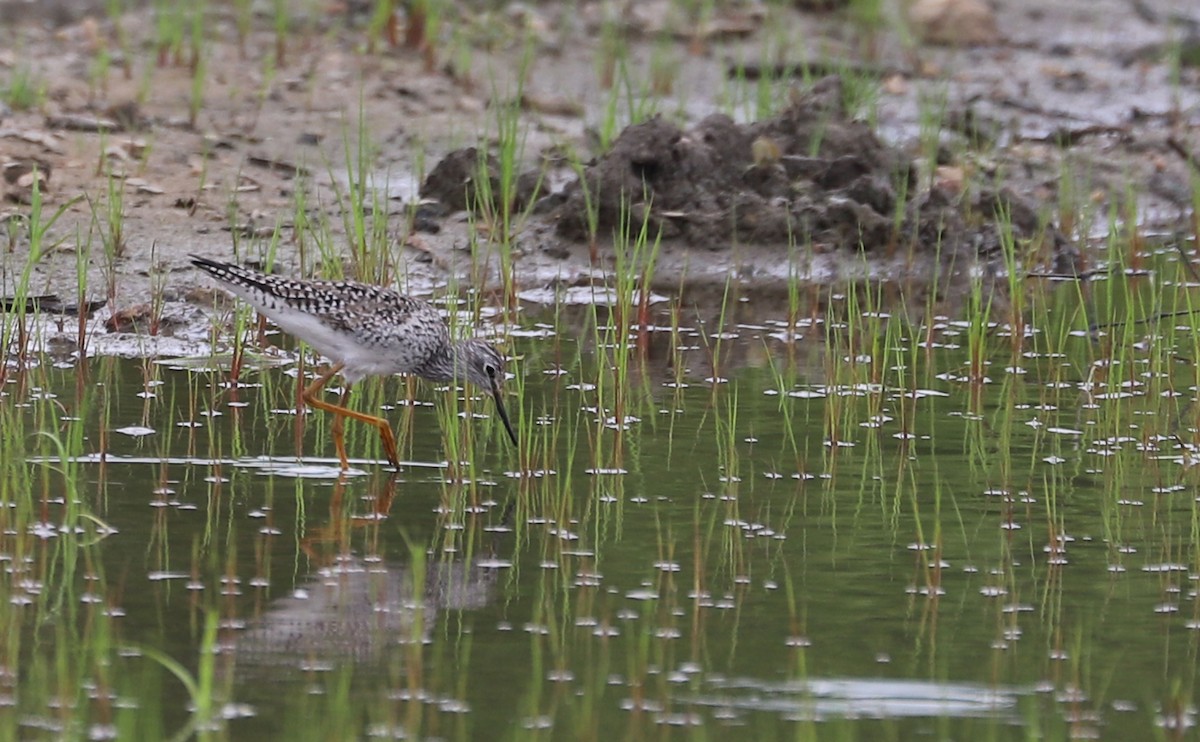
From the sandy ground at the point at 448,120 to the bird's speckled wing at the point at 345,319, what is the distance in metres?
1.14

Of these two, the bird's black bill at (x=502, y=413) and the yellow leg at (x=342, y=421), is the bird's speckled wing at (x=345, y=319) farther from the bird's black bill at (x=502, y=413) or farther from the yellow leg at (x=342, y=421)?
the bird's black bill at (x=502, y=413)

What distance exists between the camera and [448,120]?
12.6 metres

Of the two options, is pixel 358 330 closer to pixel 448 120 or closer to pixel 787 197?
pixel 787 197

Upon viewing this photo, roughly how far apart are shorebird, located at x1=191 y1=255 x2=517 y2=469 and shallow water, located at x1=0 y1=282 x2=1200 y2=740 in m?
0.21

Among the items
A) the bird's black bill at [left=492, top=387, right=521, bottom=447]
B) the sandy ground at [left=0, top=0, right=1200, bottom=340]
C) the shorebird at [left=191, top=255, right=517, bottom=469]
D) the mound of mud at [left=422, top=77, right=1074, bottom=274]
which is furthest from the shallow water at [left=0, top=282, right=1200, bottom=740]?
the mound of mud at [left=422, top=77, right=1074, bottom=274]

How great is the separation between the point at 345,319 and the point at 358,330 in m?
0.06

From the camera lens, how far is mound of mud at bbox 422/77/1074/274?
10.6 m

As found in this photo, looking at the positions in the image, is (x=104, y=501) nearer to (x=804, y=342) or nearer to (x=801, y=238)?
(x=804, y=342)

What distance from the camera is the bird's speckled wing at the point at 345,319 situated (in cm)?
767

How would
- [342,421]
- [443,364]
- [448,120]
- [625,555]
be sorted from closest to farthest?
[625,555] < [342,421] < [443,364] < [448,120]

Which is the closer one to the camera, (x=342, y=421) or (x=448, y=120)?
(x=342, y=421)

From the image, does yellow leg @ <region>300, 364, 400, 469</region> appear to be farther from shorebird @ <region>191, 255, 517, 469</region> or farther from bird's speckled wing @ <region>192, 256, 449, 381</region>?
bird's speckled wing @ <region>192, 256, 449, 381</region>

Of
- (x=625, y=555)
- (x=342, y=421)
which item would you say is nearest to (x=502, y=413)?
(x=342, y=421)

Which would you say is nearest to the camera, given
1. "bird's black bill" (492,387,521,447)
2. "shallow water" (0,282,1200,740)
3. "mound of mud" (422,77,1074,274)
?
"shallow water" (0,282,1200,740)
